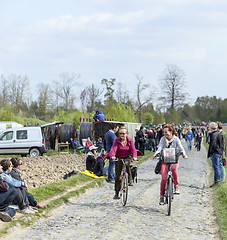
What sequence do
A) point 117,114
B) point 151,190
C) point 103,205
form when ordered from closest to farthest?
point 103,205 → point 151,190 → point 117,114

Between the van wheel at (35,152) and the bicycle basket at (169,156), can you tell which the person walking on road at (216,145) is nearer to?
the bicycle basket at (169,156)

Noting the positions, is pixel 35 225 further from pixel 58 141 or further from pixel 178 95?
pixel 178 95

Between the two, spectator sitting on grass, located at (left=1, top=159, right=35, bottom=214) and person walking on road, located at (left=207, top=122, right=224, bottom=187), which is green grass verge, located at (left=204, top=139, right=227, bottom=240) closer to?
person walking on road, located at (left=207, top=122, right=224, bottom=187)

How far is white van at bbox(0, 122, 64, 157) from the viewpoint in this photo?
2395 cm

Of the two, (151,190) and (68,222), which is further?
(151,190)

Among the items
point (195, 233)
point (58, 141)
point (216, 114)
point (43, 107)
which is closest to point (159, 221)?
point (195, 233)

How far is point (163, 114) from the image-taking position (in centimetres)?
7631

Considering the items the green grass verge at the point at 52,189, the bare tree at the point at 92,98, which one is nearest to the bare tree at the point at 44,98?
the bare tree at the point at 92,98

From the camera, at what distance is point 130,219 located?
7.41m

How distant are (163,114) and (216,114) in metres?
36.3

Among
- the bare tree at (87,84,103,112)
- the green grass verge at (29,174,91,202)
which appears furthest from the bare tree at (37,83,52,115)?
the green grass verge at (29,174,91,202)

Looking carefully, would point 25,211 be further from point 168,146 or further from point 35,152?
point 35,152

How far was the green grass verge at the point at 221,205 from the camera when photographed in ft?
22.7

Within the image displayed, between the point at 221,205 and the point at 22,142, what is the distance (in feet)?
56.2
